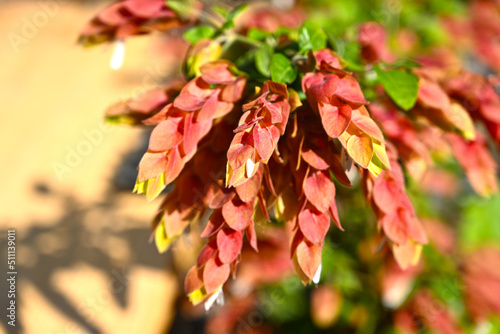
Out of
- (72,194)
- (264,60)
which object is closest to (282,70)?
(264,60)

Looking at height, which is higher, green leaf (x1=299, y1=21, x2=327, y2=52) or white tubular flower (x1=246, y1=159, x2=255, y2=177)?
green leaf (x1=299, y1=21, x2=327, y2=52)

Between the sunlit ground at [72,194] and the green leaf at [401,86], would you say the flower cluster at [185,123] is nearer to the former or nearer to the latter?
the green leaf at [401,86]

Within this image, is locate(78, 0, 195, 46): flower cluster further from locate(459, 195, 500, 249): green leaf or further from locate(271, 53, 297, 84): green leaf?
locate(459, 195, 500, 249): green leaf

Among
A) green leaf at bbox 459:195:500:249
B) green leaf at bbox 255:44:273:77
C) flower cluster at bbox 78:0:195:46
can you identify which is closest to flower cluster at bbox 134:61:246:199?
green leaf at bbox 255:44:273:77

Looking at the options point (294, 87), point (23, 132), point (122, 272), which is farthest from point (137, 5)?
point (23, 132)

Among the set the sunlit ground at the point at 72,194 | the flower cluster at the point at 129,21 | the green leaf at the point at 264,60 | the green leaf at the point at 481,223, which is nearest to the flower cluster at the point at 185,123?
the green leaf at the point at 264,60

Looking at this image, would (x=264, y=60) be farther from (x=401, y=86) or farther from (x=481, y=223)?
(x=481, y=223)
